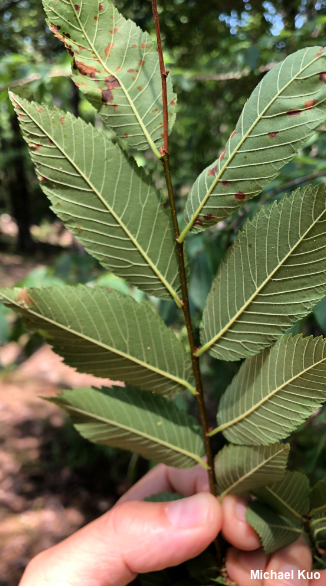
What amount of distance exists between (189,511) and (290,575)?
0.20 m

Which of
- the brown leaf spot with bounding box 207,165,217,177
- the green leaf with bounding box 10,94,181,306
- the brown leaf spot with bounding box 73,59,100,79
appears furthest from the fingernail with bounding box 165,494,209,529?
the brown leaf spot with bounding box 73,59,100,79

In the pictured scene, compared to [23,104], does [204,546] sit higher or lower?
lower

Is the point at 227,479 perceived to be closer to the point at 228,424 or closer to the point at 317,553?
the point at 228,424

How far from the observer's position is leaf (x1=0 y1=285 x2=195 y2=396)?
15.5 inches

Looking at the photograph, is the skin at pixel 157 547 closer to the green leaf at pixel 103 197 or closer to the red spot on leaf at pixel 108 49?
the green leaf at pixel 103 197

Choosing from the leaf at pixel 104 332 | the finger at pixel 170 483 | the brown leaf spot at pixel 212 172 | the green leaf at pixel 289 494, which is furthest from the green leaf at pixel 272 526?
the brown leaf spot at pixel 212 172

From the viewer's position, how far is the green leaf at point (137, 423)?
1.53 ft

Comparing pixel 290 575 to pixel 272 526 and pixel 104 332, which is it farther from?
pixel 104 332

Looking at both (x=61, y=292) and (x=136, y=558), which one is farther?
(x=136, y=558)

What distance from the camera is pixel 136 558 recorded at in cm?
60

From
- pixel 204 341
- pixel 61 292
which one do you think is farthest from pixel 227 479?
pixel 61 292

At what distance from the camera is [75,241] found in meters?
2.34

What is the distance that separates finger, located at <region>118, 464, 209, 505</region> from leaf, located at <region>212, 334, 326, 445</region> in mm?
495

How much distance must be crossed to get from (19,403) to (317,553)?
3329 mm
